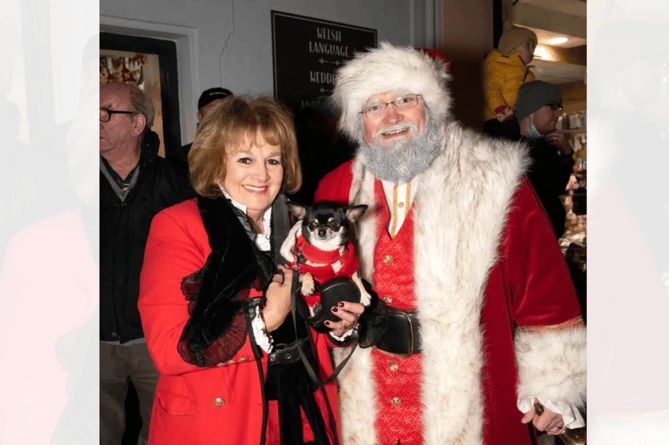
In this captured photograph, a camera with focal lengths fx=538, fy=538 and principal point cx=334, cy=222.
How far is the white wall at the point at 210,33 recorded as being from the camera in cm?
390

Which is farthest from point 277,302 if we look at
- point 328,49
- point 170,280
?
point 328,49

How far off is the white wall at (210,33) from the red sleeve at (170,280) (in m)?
2.65

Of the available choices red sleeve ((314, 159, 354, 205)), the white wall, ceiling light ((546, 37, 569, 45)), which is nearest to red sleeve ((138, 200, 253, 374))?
red sleeve ((314, 159, 354, 205))

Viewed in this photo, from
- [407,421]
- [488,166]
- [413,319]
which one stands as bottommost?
[407,421]

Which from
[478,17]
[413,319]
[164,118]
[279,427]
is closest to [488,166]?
[413,319]

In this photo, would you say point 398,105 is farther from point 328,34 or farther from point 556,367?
point 328,34

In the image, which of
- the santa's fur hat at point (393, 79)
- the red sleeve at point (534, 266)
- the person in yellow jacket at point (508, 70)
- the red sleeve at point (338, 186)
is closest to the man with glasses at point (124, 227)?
the red sleeve at point (338, 186)

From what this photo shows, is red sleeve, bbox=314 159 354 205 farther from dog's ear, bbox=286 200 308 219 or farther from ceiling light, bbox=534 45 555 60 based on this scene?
ceiling light, bbox=534 45 555 60

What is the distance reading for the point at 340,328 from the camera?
71.9 inches

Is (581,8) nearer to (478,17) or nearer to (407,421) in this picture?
(478,17)

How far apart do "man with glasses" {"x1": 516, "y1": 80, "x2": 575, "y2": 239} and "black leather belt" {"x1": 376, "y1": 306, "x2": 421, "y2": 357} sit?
2.13m

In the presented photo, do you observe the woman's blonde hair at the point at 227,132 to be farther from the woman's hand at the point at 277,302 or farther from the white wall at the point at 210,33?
the white wall at the point at 210,33

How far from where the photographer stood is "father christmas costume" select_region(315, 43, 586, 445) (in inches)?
75.9
